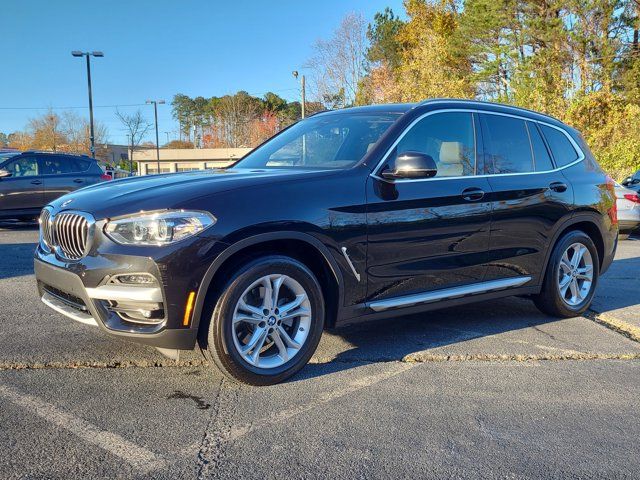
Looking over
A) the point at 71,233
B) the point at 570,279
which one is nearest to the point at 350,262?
the point at 71,233

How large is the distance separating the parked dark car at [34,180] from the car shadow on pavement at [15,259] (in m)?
2.73

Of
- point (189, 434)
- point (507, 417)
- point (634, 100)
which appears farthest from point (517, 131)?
point (634, 100)

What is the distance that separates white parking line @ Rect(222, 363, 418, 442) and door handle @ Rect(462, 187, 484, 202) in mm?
1327

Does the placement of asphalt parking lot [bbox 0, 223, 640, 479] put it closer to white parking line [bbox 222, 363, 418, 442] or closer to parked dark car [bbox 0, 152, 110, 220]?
white parking line [bbox 222, 363, 418, 442]

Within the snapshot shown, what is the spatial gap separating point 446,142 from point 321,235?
1516mm

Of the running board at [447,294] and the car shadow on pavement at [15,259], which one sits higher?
the running board at [447,294]

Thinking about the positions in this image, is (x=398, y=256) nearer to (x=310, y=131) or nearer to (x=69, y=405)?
(x=310, y=131)

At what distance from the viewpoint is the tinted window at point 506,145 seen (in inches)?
187

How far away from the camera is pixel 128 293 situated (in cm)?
319

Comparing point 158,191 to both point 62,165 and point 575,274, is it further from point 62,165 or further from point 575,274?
point 62,165

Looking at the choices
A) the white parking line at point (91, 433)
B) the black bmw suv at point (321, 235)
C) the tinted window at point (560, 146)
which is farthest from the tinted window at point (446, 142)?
the white parking line at point (91, 433)

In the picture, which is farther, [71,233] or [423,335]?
[423,335]

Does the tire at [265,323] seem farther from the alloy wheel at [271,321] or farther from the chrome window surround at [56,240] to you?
the chrome window surround at [56,240]

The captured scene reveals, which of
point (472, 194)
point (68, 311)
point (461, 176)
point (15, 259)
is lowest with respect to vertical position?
point (15, 259)
